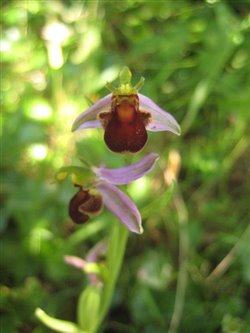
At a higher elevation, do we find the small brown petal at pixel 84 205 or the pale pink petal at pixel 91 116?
the pale pink petal at pixel 91 116

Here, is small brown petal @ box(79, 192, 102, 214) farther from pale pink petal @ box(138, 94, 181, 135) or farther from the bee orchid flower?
pale pink petal @ box(138, 94, 181, 135)

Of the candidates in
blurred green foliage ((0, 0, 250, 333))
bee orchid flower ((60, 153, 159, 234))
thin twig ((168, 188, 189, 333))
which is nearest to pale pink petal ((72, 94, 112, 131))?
bee orchid flower ((60, 153, 159, 234))

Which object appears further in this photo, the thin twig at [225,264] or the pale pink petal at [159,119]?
the thin twig at [225,264]

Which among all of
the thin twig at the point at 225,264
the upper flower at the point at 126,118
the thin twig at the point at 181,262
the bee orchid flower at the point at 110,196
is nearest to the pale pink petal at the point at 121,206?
the bee orchid flower at the point at 110,196

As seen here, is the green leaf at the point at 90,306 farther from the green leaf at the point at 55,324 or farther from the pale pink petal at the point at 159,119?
the pale pink petal at the point at 159,119

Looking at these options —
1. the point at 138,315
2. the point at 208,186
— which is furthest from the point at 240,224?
the point at 138,315
